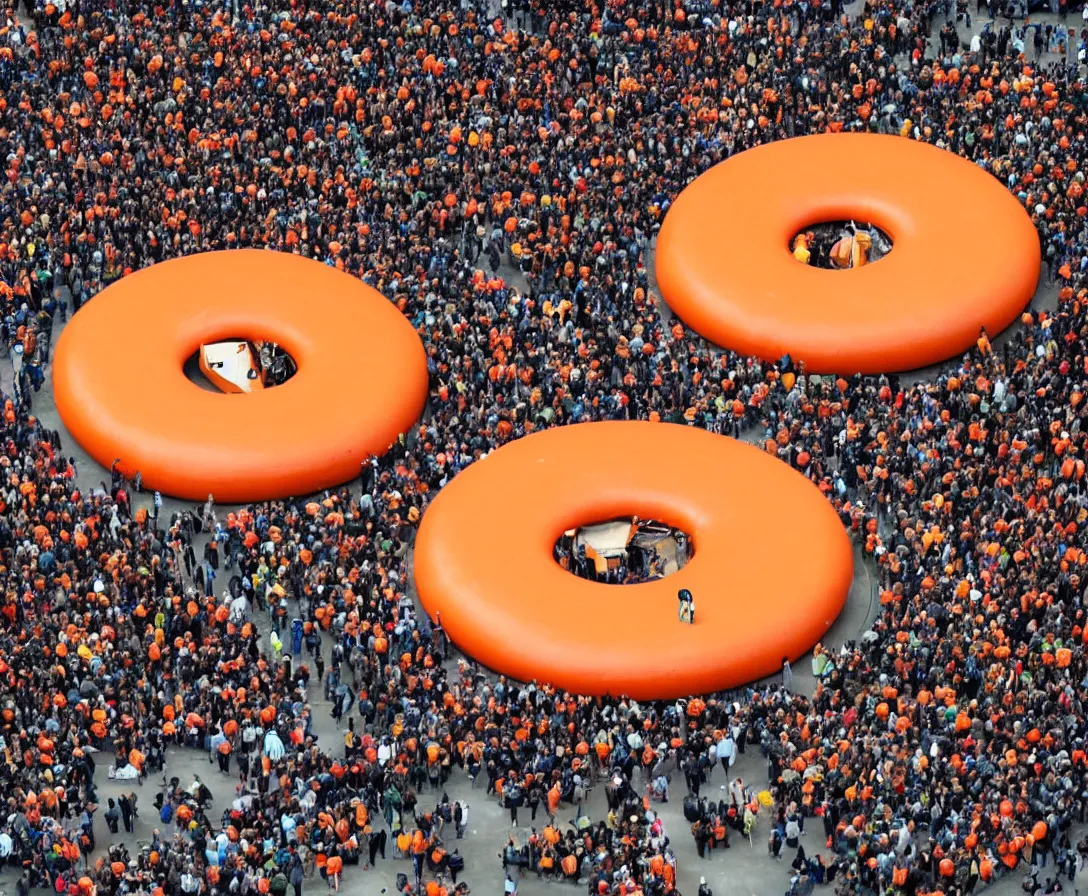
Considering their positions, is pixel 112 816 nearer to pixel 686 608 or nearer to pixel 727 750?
pixel 727 750

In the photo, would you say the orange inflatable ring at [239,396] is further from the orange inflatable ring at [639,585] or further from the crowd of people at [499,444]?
the orange inflatable ring at [639,585]

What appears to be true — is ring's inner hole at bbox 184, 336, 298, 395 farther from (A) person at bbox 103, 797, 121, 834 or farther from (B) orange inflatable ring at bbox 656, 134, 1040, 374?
(A) person at bbox 103, 797, 121, 834

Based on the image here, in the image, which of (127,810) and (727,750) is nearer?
(127,810)

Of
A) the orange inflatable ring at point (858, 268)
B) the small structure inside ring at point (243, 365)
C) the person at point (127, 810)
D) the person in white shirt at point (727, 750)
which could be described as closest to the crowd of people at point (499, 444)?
the person in white shirt at point (727, 750)

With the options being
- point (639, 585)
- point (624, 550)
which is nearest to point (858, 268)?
point (624, 550)

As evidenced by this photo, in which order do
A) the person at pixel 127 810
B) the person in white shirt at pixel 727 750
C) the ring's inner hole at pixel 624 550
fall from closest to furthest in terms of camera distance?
1. the person at pixel 127 810
2. the person in white shirt at pixel 727 750
3. the ring's inner hole at pixel 624 550

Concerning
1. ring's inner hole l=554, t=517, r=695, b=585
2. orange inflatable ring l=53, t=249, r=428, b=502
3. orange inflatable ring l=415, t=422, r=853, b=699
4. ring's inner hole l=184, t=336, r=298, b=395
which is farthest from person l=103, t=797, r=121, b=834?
ring's inner hole l=184, t=336, r=298, b=395
